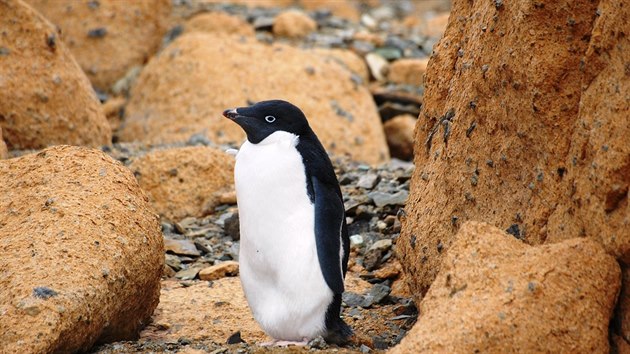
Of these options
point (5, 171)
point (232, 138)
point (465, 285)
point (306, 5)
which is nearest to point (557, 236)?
point (465, 285)

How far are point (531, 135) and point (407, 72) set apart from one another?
25.8 feet

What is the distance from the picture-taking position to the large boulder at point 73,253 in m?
4.86

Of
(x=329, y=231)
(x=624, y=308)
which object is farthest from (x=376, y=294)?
(x=624, y=308)

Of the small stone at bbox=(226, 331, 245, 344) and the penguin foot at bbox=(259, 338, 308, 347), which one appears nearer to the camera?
the penguin foot at bbox=(259, 338, 308, 347)

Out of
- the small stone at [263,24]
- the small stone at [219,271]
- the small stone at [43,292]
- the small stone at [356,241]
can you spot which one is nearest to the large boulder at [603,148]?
the small stone at [43,292]

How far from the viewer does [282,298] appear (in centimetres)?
526

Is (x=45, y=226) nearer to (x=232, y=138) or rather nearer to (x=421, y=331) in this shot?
(x=421, y=331)

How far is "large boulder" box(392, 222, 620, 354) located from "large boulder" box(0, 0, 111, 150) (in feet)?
17.3

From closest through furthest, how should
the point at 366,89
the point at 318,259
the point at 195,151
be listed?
the point at 318,259 < the point at 195,151 < the point at 366,89

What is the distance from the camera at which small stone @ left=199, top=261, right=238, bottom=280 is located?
274 inches

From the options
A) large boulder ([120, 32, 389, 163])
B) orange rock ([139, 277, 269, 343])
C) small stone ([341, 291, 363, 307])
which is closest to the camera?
orange rock ([139, 277, 269, 343])

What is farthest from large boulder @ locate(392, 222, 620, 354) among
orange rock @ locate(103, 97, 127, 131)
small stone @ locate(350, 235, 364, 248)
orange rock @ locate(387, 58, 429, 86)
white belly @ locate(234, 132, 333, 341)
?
orange rock @ locate(387, 58, 429, 86)

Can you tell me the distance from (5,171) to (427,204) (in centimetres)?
214

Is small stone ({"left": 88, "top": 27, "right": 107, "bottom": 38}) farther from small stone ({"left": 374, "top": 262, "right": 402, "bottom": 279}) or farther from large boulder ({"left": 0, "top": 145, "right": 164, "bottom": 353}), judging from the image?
large boulder ({"left": 0, "top": 145, "right": 164, "bottom": 353})
